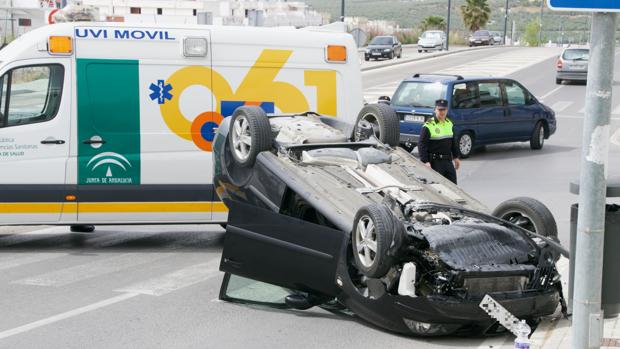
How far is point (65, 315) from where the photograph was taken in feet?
27.5

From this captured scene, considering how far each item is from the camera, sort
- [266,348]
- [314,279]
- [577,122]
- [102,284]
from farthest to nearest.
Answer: [577,122], [102,284], [314,279], [266,348]

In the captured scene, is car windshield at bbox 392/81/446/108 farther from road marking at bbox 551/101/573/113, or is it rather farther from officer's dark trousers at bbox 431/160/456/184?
road marking at bbox 551/101/573/113

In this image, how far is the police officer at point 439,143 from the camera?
41.8ft

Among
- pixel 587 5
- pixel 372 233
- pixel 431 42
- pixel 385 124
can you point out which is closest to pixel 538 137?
pixel 385 124

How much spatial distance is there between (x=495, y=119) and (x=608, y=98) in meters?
17.0

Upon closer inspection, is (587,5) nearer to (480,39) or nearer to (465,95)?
(465,95)

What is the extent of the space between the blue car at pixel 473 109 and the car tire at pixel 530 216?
10452mm

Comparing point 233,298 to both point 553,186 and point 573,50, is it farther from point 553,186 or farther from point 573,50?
point 573,50

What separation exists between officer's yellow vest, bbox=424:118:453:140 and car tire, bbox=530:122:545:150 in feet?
33.2

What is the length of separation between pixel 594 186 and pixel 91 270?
6.67m

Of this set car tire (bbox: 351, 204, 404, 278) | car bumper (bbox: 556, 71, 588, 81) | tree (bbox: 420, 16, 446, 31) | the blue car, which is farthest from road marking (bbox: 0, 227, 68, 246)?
tree (bbox: 420, 16, 446, 31)

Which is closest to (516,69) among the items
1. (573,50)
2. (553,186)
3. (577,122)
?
(573,50)

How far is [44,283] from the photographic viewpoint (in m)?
9.60

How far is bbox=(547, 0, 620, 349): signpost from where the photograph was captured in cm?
458
